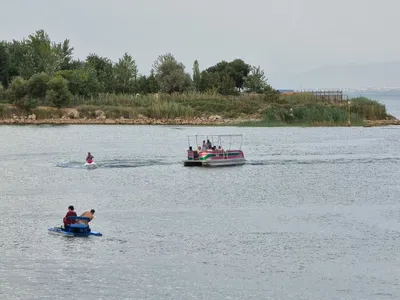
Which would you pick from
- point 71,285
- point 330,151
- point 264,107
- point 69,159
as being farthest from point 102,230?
point 264,107

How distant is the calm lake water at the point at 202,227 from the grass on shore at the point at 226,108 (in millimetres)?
42944

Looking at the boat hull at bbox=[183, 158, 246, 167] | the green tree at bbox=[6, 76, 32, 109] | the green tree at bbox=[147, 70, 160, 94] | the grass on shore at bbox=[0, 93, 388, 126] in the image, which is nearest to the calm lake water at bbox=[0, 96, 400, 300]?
the boat hull at bbox=[183, 158, 246, 167]

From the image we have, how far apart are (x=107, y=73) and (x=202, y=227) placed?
115m

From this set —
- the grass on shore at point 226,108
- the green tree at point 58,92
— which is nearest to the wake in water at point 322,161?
the grass on shore at point 226,108

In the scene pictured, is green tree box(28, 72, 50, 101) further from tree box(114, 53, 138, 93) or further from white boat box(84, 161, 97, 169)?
white boat box(84, 161, 97, 169)

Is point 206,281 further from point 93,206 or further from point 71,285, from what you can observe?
point 93,206

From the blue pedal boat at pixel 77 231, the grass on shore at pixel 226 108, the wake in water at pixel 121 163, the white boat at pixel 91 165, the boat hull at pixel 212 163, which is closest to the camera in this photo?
the blue pedal boat at pixel 77 231

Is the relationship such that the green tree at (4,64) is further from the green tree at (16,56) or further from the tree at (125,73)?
the tree at (125,73)

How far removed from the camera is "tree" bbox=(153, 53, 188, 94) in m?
150

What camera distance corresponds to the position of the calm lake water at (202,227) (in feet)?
107

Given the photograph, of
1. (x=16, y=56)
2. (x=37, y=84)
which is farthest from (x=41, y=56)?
(x=37, y=84)

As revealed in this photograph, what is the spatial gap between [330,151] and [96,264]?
56.1 meters

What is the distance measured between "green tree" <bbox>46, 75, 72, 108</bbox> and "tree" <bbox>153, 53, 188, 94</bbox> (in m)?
23.8

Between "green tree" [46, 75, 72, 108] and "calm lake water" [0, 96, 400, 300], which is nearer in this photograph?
"calm lake water" [0, 96, 400, 300]
